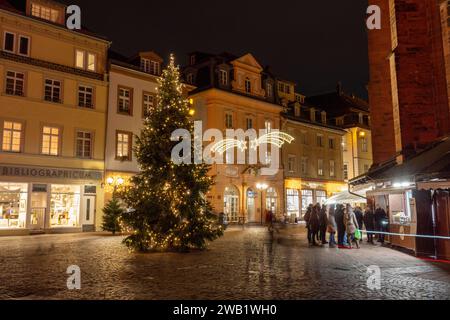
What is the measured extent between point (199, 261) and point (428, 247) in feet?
26.0

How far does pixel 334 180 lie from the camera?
171 ft

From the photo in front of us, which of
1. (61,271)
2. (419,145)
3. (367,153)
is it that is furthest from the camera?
(367,153)

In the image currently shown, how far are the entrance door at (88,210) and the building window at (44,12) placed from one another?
40.3ft

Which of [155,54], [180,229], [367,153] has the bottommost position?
[180,229]

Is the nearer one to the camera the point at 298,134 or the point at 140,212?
the point at 140,212

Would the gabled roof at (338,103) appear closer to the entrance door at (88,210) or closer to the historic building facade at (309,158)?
the historic building facade at (309,158)

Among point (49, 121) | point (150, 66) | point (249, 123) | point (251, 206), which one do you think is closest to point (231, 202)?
point (251, 206)

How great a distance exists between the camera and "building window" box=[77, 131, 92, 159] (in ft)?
94.8

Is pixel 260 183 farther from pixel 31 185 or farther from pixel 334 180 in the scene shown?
pixel 31 185

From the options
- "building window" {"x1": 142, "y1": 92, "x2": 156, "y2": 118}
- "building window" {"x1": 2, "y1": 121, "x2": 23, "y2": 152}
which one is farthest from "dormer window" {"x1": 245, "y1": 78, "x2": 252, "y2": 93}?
"building window" {"x1": 2, "y1": 121, "x2": 23, "y2": 152}

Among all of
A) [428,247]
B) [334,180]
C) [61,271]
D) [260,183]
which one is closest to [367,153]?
[334,180]

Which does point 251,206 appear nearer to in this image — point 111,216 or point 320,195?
point 320,195

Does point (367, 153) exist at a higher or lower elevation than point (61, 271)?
higher
